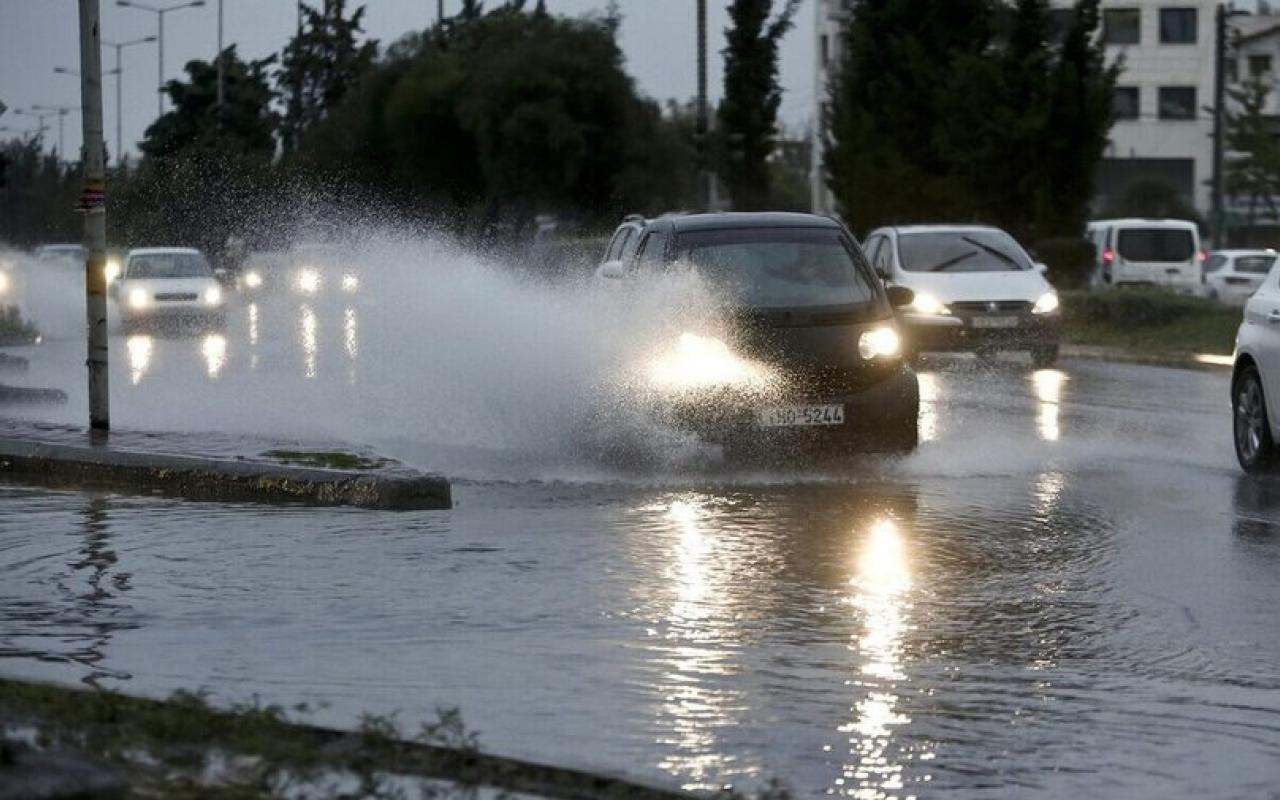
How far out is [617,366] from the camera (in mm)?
14922

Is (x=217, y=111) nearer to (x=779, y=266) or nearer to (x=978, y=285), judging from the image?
(x=978, y=285)

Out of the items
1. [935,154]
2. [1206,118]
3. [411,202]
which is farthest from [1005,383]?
[1206,118]

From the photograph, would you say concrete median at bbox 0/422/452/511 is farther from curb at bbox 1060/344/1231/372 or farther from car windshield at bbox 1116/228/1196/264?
car windshield at bbox 1116/228/1196/264

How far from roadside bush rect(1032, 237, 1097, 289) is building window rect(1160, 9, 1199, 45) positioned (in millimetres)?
63105

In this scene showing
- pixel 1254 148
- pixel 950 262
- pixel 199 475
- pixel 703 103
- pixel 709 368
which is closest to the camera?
pixel 199 475

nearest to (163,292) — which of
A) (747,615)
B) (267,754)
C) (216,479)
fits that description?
(216,479)

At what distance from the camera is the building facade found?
101125 millimetres

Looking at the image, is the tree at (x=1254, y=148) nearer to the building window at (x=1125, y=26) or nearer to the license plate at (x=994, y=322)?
the building window at (x=1125, y=26)

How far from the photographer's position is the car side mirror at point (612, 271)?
1689cm

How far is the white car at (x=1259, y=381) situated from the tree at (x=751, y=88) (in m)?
35.1

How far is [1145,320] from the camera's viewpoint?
34.2 metres

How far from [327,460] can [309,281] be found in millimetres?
44889

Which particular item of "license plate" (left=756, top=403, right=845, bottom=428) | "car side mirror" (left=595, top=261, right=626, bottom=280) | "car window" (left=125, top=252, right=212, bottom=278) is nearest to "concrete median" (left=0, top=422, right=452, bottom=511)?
"license plate" (left=756, top=403, right=845, bottom=428)

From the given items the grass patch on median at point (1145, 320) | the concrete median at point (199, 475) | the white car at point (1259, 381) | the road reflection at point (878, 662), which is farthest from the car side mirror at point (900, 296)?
the grass patch on median at point (1145, 320)
